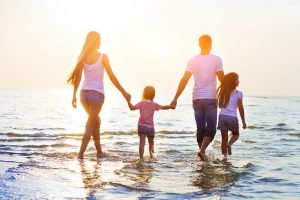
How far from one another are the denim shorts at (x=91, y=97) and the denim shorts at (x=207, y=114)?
5.96ft

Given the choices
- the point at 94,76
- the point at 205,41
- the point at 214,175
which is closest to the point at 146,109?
the point at 94,76

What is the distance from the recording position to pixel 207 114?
906 cm

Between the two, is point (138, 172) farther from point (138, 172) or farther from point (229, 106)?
point (229, 106)

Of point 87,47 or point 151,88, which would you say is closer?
point 87,47

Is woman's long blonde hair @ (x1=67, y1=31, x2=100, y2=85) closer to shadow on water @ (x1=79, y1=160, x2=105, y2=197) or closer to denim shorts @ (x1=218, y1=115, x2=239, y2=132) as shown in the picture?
shadow on water @ (x1=79, y1=160, x2=105, y2=197)

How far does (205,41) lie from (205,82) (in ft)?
2.55

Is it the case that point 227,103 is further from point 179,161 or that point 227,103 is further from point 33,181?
point 33,181

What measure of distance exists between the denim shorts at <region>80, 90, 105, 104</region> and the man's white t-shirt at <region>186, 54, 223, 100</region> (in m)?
1.81

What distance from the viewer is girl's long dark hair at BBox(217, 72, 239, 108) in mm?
9516

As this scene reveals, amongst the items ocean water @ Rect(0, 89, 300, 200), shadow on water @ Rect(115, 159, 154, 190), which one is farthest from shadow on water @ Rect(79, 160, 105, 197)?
shadow on water @ Rect(115, 159, 154, 190)

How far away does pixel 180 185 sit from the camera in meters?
6.36

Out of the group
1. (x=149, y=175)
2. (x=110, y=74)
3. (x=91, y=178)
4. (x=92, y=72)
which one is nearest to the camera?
(x=91, y=178)

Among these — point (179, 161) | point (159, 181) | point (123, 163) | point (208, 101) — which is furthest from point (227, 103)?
point (159, 181)


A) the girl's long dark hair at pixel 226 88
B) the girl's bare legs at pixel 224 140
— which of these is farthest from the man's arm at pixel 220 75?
the girl's bare legs at pixel 224 140
